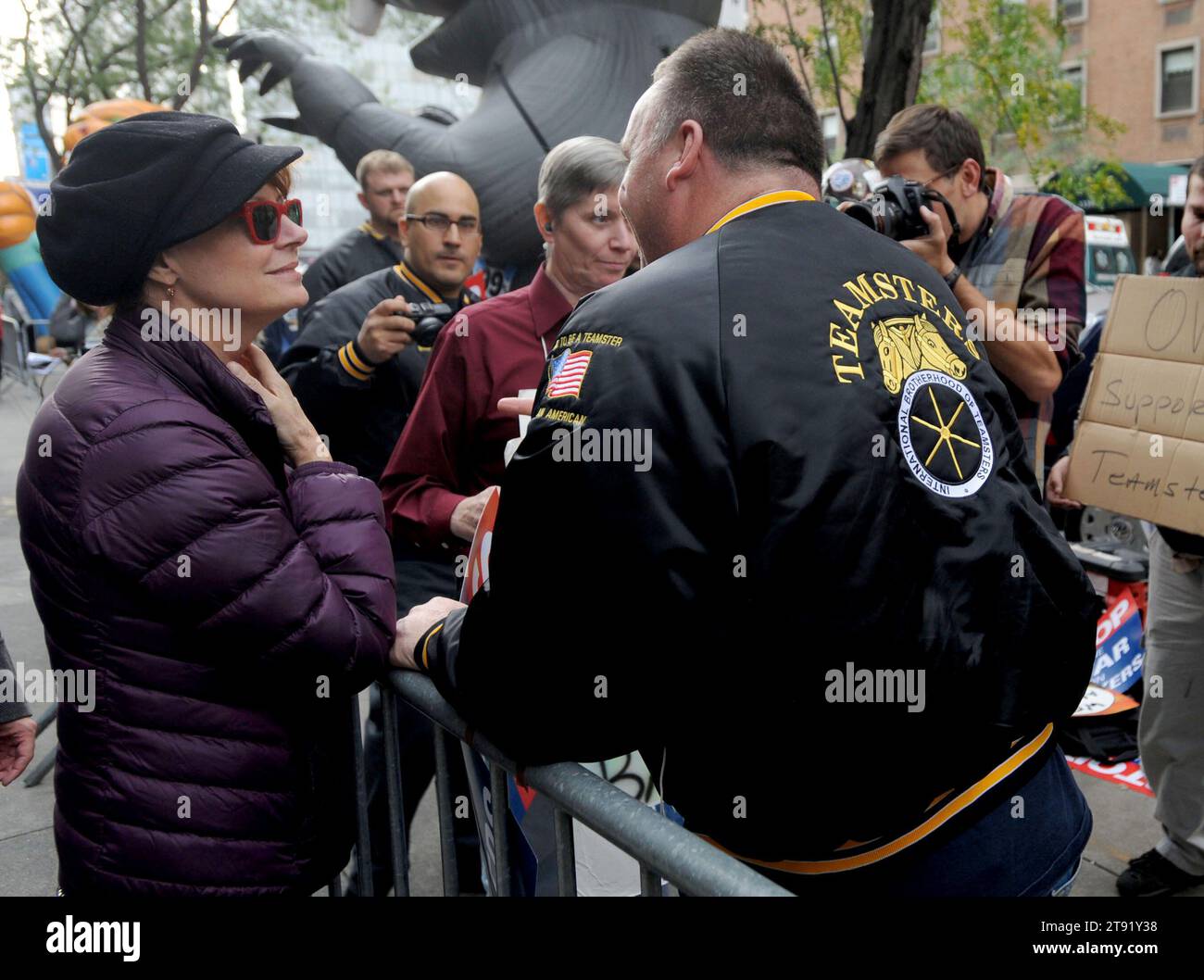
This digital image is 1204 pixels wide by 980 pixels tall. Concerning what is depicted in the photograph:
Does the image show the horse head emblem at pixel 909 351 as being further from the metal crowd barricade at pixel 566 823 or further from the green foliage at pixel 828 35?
the green foliage at pixel 828 35

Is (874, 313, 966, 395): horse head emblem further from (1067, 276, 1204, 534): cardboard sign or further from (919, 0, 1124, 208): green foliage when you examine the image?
(919, 0, 1124, 208): green foliage

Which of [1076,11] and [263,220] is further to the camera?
[1076,11]

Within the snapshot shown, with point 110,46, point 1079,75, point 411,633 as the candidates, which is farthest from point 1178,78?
point 411,633

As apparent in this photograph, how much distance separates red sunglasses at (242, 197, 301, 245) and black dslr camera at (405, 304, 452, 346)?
1.42 m

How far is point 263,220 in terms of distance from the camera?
2020 millimetres

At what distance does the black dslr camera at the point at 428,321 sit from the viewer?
351cm

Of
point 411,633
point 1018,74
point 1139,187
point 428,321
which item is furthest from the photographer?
point 1139,187

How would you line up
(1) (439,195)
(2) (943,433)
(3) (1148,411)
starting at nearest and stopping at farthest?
(2) (943,433), (3) (1148,411), (1) (439,195)

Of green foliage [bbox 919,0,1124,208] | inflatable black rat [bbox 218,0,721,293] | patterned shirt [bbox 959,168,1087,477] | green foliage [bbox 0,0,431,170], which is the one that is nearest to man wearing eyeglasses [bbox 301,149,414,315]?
inflatable black rat [bbox 218,0,721,293]

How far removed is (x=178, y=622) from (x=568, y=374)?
2.40 ft

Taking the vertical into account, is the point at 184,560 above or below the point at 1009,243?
below

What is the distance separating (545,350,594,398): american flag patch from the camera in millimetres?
1468

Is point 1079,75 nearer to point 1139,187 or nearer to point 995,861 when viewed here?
point 1139,187
